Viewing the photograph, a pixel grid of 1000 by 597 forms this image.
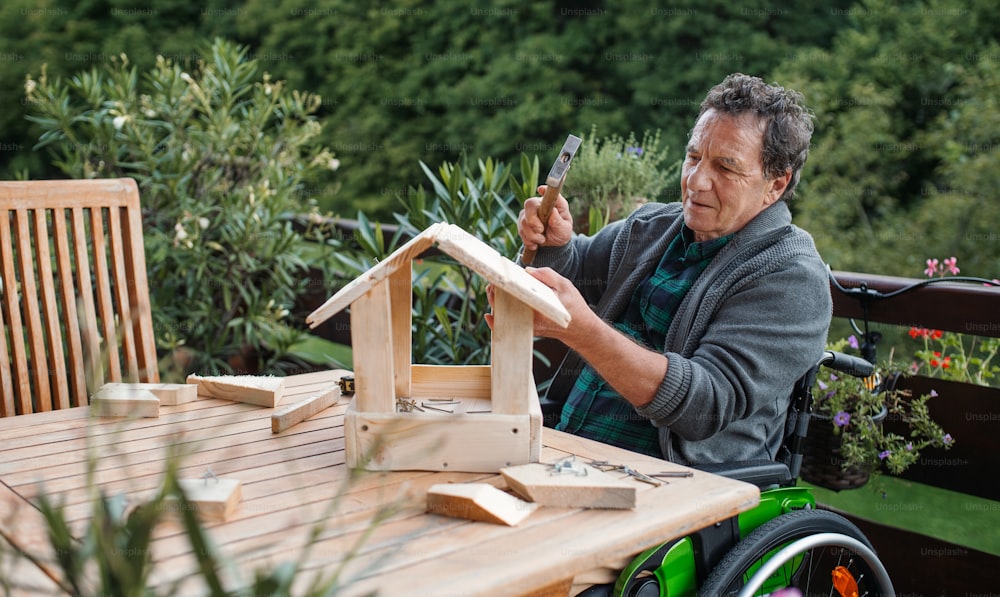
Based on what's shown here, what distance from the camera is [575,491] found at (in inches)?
51.1

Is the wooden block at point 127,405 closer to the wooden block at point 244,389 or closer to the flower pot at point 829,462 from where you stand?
the wooden block at point 244,389

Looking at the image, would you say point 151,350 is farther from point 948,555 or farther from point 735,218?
point 948,555

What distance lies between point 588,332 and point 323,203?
869 cm

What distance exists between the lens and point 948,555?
2.40 m

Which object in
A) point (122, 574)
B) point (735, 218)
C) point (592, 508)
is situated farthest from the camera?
point (735, 218)

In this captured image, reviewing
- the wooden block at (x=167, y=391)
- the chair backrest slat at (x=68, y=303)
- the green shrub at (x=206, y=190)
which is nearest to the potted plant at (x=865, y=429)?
the wooden block at (x=167, y=391)

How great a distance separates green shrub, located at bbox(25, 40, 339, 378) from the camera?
3947mm

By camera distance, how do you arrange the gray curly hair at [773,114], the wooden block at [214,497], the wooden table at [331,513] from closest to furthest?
the wooden table at [331,513] < the wooden block at [214,497] < the gray curly hair at [773,114]

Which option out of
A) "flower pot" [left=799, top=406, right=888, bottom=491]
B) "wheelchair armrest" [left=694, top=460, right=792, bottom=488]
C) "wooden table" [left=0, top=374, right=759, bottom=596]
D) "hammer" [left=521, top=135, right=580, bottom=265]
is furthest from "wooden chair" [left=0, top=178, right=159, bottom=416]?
"flower pot" [left=799, top=406, right=888, bottom=491]

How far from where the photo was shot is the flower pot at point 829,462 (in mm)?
2373

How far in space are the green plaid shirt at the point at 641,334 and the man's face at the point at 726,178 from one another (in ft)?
0.23

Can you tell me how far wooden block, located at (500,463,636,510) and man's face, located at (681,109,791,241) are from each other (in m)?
0.78

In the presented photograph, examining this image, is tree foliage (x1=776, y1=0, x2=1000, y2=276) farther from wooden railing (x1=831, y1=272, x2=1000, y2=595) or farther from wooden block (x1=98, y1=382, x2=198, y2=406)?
wooden block (x1=98, y1=382, x2=198, y2=406)

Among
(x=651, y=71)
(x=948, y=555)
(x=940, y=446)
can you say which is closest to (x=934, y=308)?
(x=940, y=446)
